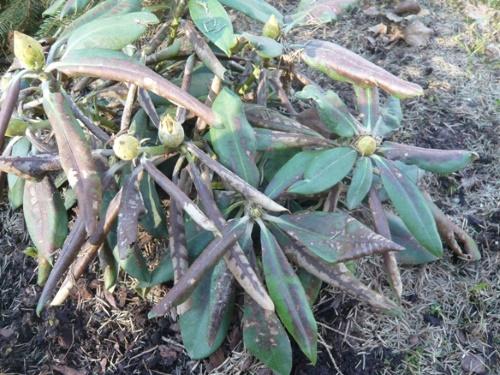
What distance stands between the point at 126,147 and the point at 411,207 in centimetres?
68

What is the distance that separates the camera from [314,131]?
154 centimetres

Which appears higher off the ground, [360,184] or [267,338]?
[360,184]

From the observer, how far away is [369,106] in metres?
1.56

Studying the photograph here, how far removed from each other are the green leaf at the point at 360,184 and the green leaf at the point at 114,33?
0.60 meters

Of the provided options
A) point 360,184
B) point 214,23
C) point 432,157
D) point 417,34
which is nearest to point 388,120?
point 432,157

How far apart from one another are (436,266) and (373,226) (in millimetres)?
269

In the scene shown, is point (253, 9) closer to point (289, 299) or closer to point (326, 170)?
point (326, 170)

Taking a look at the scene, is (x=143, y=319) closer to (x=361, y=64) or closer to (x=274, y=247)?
(x=274, y=247)

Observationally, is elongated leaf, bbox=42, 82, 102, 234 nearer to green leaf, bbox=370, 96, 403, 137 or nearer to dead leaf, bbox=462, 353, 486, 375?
green leaf, bbox=370, 96, 403, 137

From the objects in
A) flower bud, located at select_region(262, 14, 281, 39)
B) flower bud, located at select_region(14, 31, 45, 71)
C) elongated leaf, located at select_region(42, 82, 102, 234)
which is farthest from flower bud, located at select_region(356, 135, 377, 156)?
flower bud, located at select_region(14, 31, 45, 71)

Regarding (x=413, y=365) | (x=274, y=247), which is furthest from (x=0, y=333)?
(x=413, y=365)

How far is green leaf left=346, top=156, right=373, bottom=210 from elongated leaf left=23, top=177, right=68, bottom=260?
0.70m

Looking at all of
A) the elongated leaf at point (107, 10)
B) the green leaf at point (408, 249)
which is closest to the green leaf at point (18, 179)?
the elongated leaf at point (107, 10)

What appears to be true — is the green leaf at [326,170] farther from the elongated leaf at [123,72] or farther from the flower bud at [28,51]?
the flower bud at [28,51]
